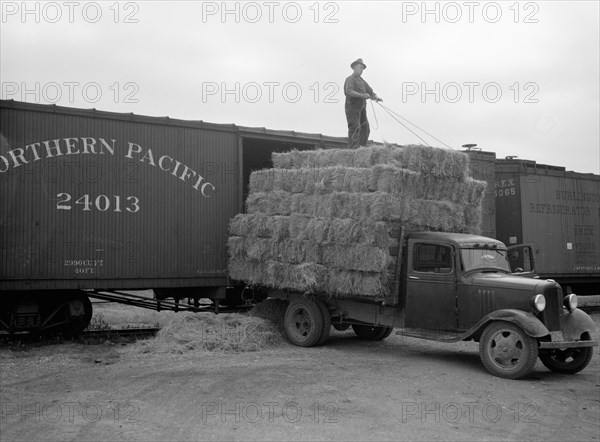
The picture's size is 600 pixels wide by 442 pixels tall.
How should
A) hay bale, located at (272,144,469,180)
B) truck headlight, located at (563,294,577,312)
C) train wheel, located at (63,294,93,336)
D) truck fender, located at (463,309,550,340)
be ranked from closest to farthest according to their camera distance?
truck fender, located at (463,309,550,340), truck headlight, located at (563,294,577,312), hay bale, located at (272,144,469,180), train wheel, located at (63,294,93,336)

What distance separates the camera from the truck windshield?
9.31 meters

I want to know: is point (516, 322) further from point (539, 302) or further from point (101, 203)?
point (101, 203)

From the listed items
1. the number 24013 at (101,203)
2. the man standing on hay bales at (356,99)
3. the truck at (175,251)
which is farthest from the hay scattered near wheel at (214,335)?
the man standing on hay bales at (356,99)

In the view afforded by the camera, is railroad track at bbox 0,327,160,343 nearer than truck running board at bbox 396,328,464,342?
No

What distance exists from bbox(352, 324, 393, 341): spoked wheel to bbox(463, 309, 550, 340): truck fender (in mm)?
3087

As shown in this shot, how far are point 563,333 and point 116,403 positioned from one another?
6173mm

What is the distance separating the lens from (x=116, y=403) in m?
6.75

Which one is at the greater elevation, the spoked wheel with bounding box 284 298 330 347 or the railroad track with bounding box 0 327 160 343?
the spoked wheel with bounding box 284 298 330 347

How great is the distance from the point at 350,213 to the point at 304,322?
2384 mm

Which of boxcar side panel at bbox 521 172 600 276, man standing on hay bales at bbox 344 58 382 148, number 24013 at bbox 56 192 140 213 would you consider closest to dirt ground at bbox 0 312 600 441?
number 24013 at bbox 56 192 140 213

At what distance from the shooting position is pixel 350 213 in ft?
33.2

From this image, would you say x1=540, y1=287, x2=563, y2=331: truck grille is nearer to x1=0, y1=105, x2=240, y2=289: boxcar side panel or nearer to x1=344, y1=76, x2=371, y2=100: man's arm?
x1=344, y1=76, x2=371, y2=100: man's arm

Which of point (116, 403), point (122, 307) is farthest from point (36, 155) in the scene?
point (122, 307)

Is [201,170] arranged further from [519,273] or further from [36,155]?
[519,273]
